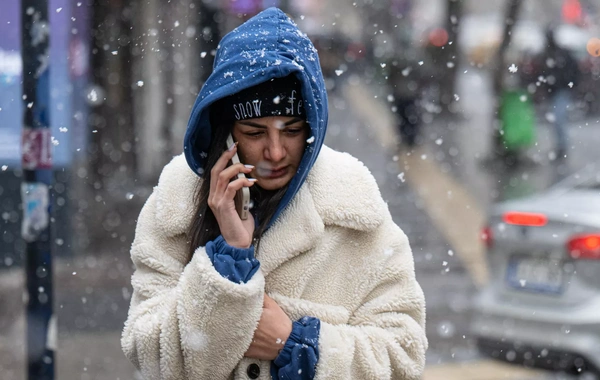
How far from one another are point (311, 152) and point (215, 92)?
0.99ft

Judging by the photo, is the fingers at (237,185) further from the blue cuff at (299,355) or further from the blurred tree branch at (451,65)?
the blurred tree branch at (451,65)

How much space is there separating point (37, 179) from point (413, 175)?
11380mm

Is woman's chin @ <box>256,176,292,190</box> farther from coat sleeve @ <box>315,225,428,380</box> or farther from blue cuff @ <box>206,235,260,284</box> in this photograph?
coat sleeve @ <box>315,225,428,380</box>

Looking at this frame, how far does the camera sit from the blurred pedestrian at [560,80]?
16461 millimetres

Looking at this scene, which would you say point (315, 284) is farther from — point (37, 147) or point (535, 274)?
point (535, 274)

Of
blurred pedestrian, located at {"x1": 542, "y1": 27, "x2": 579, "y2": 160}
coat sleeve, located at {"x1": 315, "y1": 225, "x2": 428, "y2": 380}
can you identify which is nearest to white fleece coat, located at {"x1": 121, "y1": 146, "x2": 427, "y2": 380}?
coat sleeve, located at {"x1": 315, "y1": 225, "x2": 428, "y2": 380}

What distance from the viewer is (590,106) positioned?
24.2m

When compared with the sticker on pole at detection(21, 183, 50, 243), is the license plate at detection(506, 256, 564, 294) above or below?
below

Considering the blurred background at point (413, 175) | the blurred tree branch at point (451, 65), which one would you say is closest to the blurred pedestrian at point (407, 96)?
the blurred background at point (413, 175)

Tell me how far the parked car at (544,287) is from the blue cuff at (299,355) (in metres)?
3.93

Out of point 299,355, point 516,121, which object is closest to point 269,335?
point 299,355

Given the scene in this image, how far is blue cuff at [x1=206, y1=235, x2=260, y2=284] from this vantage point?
2.40m

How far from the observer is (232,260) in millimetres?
2414

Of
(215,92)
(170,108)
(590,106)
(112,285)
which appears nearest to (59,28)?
(112,285)
